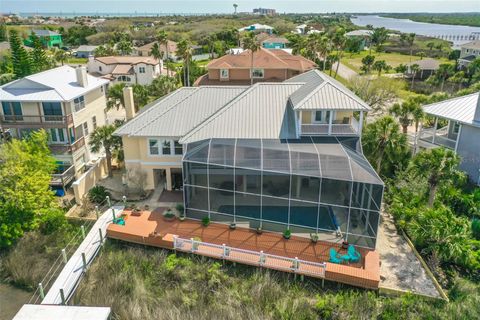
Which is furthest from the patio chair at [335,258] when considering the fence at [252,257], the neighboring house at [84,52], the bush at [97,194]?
the neighboring house at [84,52]

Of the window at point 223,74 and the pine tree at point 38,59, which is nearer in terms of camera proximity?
the window at point 223,74

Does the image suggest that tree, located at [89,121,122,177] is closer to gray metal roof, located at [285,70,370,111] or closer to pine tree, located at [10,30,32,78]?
gray metal roof, located at [285,70,370,111]

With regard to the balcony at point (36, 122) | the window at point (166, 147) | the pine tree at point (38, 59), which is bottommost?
the window at point (166, 147)

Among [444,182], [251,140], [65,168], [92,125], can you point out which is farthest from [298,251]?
[92,125]

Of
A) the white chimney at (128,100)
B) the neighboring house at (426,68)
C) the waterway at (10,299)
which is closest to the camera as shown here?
the waterway at (10,299)

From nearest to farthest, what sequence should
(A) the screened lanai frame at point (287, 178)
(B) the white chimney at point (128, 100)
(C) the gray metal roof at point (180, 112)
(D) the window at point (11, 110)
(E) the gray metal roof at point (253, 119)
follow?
(A) the screened lanai frame at point (287, 178)
(E) the gray metal roof at point (253, 119)
(C) the gray metal roof at point (180, 112)
(D) the window at point (11, 110)
(B) the white chimney at point (128, 100)

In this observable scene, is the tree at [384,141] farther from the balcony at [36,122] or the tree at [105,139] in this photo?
the balcony at [36,122]

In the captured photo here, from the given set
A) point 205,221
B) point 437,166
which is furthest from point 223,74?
point 437,166
